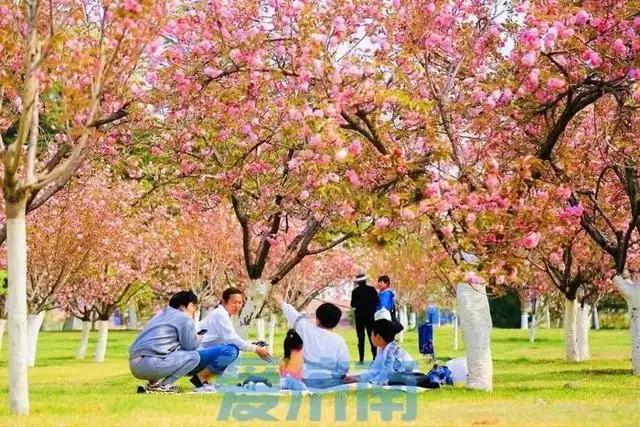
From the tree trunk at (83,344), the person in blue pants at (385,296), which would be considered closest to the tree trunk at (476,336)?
the person in blue pants at (385,296)

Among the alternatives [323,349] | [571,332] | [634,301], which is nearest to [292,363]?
[323,349]

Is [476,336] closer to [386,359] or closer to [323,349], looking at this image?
[386,359]

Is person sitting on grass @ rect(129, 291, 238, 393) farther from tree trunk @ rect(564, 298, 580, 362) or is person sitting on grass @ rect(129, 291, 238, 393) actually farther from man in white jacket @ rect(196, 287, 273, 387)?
tree trunk @ rect(564, 298, 580, 362)

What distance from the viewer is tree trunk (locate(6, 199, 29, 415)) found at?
12.9 meters

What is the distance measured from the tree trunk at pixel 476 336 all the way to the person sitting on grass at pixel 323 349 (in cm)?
227

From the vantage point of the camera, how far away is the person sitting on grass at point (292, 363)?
565 inches

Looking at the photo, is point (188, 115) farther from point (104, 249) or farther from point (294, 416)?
point (104, 249)

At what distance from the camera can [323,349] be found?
15.1 m

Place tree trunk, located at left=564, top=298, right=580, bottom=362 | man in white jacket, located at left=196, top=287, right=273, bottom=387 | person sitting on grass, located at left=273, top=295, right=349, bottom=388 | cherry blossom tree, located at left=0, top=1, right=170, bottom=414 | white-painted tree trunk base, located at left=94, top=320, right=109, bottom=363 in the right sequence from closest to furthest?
cherry blossom tree, located at left=0, top=1, right=170, bottom=414 < person sitting on grass, located at left=273, top=295, right=349, bottom=388 < man in white jacket, located at left=196, top=287, right=273, bottom=387 < tree trunk, located at left=564, top=298, right=580, bottom=362 < white-painted tree trunk base, located at left=94, top=320, right=109, bottom=363

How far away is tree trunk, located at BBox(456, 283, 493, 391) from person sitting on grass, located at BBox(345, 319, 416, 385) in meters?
1.25

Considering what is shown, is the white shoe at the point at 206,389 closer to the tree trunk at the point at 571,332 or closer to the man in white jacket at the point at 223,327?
the man in white jacket at the point at 223,327

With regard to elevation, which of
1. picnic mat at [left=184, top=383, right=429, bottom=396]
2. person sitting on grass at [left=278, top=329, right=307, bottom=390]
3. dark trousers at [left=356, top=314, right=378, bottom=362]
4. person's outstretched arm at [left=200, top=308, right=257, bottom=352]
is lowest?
picnic mat at [left=184, top=383, right=429, bottom=396]

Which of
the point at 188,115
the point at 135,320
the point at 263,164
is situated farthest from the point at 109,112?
the point at 135,320

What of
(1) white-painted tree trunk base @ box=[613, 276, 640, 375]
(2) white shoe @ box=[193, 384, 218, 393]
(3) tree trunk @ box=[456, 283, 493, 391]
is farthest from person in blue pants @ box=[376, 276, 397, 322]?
(2) white shoe @ box=[193, 384, 218, 393]
